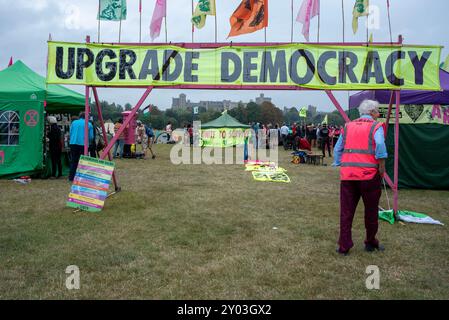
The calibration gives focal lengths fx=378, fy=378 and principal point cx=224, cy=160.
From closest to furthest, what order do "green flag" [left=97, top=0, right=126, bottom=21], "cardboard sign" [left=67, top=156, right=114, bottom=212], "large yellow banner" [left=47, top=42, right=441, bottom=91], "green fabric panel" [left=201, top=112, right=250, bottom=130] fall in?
"large yellow banner" [left=47, top=42, right=441, bottom=91]
"cardboard sign" [left=67, top=156, right=114, bottom=212]
"green flag" [left=97, top=0, right=126, bottom=21]
"green fabric panel" [left=201, top=112, right=250, bottom=130]

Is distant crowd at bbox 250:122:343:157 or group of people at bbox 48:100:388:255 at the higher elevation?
distant crowd at bbox 250:122:343:157

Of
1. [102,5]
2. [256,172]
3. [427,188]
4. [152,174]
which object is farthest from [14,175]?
[427,188]

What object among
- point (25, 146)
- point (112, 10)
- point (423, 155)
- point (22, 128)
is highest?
point (112, 10)

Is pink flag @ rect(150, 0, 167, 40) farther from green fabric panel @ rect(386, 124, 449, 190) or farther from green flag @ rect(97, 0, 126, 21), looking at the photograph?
green fabric panel @ rect(386, 124, 449, 190)

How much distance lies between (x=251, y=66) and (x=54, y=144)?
24.0 feet

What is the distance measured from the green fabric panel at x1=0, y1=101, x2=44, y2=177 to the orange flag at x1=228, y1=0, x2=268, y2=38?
699 centimetres

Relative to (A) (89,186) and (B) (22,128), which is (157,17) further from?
(B) (22,128)

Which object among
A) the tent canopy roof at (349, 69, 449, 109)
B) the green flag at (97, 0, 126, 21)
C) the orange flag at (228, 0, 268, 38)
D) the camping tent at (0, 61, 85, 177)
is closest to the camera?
the orange flag at (228, 0, 268, 38)

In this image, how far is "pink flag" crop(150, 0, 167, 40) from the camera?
8.72 meters

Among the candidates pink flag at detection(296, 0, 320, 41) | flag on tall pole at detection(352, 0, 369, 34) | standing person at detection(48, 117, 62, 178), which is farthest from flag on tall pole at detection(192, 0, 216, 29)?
standing person at detection(48, 117, 62, 178)

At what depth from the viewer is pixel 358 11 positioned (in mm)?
8484

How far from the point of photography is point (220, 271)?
15.0 feet

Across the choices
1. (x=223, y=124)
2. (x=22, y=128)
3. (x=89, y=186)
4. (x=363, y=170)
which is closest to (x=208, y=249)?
(x=363, y=170)

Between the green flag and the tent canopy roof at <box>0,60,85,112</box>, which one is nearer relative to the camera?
the green flag
